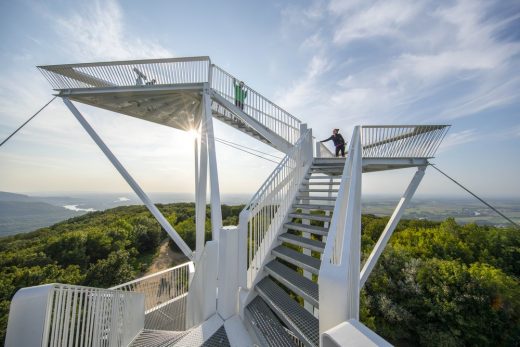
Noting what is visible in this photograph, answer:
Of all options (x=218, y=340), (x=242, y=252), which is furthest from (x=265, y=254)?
(x=218, y=340)

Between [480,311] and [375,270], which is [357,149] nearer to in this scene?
[375,270]

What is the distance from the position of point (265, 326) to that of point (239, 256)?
1.05 meters

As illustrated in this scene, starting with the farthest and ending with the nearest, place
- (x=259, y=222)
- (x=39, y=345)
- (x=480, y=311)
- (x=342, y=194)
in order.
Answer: (x=480, y=311) < (x=259, y=222) < (x=342, y=194) < (x=39, y=345)

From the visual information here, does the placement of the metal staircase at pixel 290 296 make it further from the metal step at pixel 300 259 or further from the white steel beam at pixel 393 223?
the white steel beam at pixel 393 223

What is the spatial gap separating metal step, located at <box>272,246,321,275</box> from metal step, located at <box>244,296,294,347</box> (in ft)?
2.62

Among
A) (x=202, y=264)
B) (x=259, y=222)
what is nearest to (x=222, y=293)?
(x=202, y=264)

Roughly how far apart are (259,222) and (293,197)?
1.21 m

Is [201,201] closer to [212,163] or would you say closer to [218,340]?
[212,163]

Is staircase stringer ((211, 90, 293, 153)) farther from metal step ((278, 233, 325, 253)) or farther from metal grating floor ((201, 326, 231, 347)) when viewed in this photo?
metal grating floor ((201, 326, 231, 347))

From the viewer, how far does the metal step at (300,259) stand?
3.00 meters

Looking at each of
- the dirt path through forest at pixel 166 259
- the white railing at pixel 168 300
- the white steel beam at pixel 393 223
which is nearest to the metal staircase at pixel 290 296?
the white steel beam at pixel 393 223

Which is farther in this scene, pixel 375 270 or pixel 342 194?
pixel 375 270

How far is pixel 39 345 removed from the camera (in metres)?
1.67

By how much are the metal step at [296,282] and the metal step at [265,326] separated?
48 centimetres
